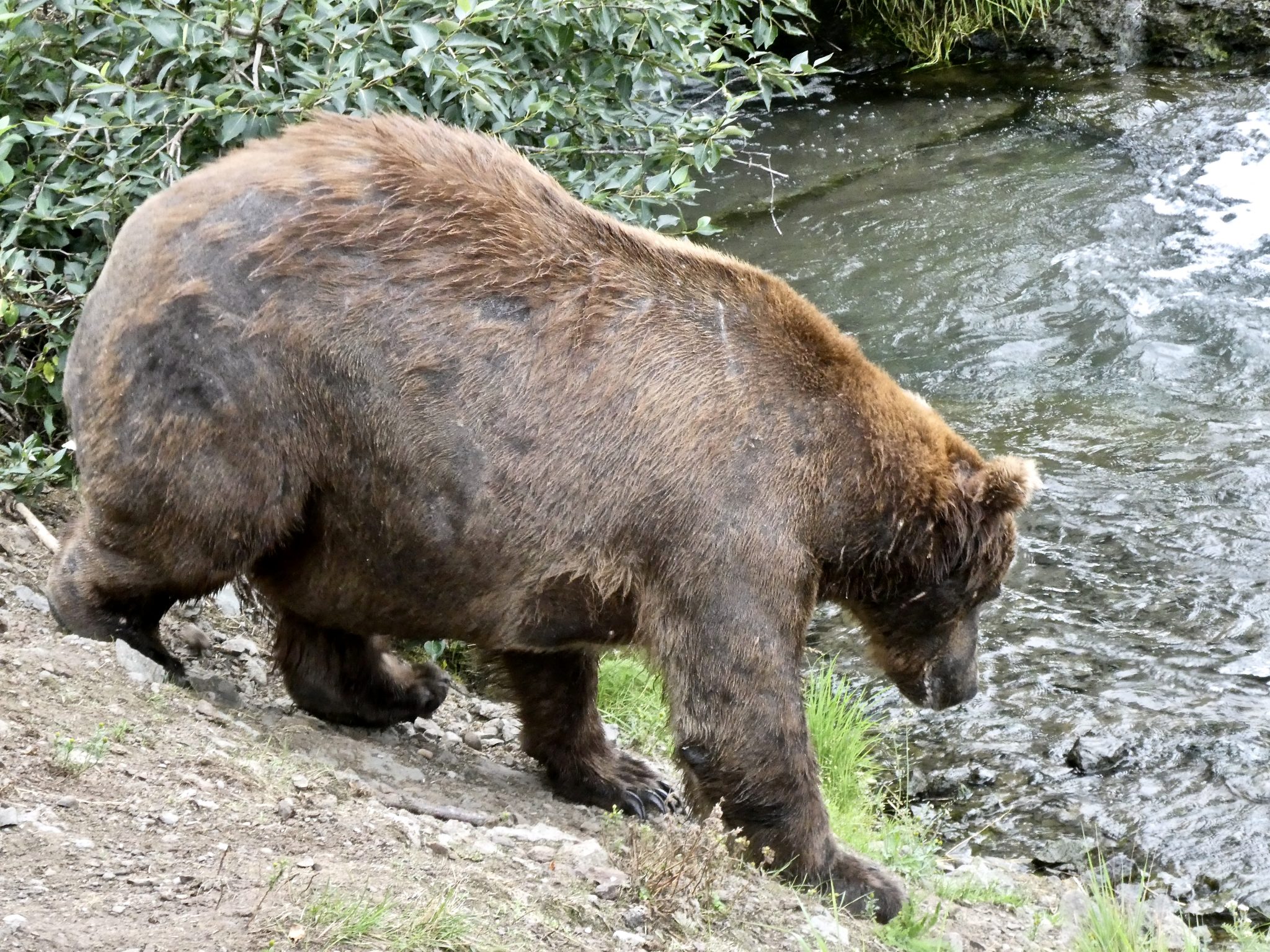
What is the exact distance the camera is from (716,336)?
4797 mm

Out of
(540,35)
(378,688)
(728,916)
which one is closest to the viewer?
(728,916)

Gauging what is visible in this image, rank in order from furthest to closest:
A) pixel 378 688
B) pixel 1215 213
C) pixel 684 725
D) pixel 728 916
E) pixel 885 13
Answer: pixel 885 13
pixel 1215 213
pixel 378 688
pixel 684 725
pixel 728 916

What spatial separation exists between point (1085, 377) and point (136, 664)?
23.5 ft

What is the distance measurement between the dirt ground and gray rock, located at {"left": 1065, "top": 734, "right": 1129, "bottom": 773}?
125cm

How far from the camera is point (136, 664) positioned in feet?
15.8

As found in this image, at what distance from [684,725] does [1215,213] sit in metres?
9.23

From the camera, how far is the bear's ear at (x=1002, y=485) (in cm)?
505

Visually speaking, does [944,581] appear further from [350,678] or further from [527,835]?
[350,678]

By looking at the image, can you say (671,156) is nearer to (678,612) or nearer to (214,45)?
(214,45)

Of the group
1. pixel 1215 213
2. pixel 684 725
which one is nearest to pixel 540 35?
pixel 684 725

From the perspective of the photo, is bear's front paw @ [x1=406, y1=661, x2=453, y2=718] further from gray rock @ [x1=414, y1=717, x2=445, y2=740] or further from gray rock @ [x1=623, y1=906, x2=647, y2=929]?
gray rock @ [x1=623, y1=906, x2=647, y2=929]

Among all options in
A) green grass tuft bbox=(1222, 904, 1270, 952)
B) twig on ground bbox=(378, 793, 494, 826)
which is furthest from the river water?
twig on ground bbox=(378, 793, 494, 826)

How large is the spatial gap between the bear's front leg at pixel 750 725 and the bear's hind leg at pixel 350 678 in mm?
1293

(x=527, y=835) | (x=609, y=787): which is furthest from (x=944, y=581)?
(x=527, y=835)
